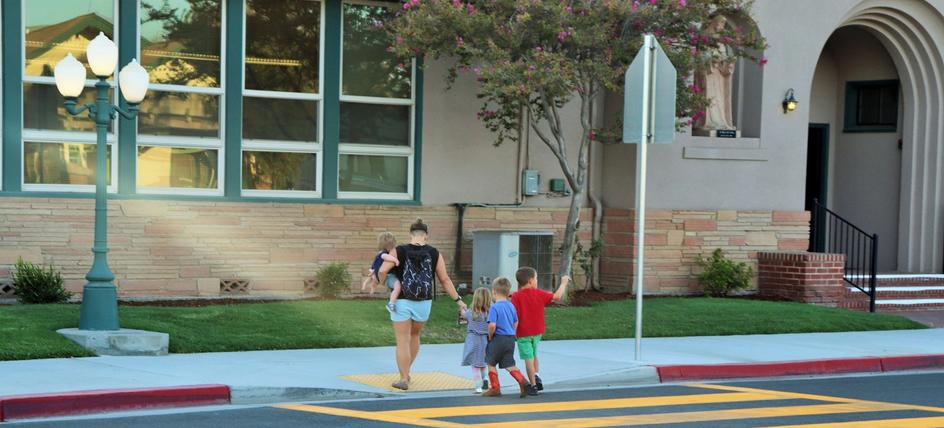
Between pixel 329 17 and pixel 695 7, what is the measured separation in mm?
5042

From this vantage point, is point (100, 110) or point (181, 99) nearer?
point (100, 110)

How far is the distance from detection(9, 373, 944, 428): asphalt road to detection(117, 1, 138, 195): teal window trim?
23.8ft

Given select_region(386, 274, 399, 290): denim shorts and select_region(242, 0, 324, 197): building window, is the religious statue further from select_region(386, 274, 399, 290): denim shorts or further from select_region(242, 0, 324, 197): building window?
select_region(386, 274, 399, 290): denim shorts

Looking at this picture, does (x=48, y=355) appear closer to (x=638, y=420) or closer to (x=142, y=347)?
(x=142, y=347)

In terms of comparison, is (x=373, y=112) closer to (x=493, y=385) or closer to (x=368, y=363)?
(x=368, y=363)

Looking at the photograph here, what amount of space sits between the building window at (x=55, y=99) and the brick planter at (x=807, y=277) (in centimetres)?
1047

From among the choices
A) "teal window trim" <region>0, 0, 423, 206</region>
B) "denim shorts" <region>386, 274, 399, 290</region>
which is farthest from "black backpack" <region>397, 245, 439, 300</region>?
"teal window trim" <region>0, 0, 423, 206</region>

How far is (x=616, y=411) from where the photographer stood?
10.4 meters

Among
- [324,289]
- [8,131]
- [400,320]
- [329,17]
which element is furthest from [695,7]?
[8,131]

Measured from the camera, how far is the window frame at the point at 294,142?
57.1 ft

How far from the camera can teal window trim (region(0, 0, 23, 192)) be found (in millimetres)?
15898

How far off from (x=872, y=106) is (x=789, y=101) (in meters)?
3.89

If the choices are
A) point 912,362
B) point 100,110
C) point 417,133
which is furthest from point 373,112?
point 912,362

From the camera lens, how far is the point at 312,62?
17.9 meters
